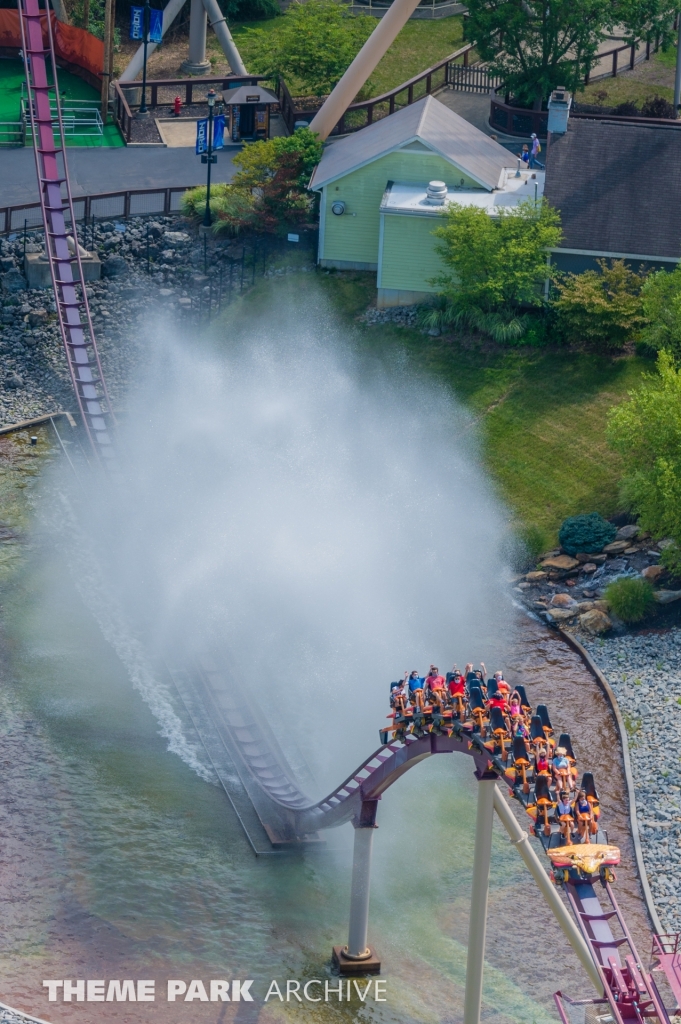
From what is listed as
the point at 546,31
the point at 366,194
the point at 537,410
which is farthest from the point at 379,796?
the point at 546,31

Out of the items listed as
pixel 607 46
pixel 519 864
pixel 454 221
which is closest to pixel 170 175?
pixel 454 221

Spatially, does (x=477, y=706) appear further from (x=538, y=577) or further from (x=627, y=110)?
(x=627, y=110)

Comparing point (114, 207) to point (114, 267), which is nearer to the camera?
point (114, 267)

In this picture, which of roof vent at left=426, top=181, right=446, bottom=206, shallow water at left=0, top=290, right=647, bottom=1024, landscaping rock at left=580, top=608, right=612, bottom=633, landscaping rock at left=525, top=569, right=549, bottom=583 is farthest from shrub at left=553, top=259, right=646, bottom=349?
landscaping rock at left=580, top=608, right=612, bottom=633

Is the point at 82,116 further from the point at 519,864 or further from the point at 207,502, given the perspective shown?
the point at 519,864


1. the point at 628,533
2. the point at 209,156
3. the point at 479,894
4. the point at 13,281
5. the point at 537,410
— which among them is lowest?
the point at 479,894

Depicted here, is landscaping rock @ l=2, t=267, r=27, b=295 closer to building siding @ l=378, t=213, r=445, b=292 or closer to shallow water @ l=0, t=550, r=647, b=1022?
building siding @ l=378, t=213, r=445, b=292
